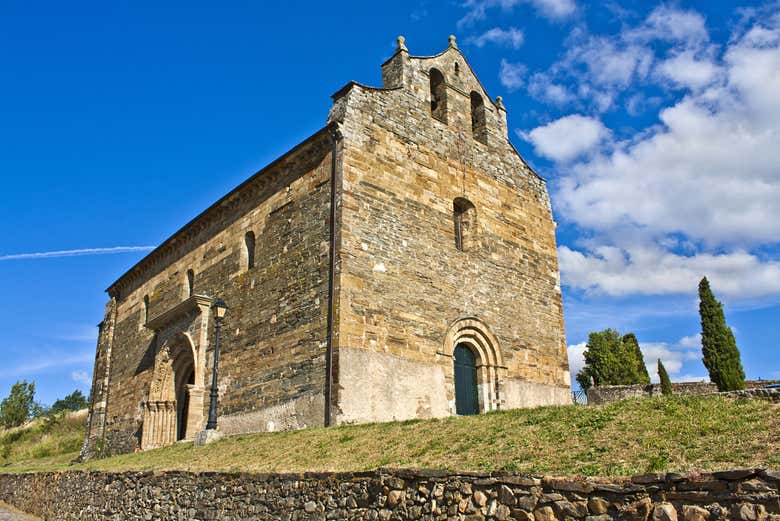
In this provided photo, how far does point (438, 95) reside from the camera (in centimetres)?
1867

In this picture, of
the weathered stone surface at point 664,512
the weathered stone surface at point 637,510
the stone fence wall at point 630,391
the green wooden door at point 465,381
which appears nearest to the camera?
the weathered stone surface at point 664,512

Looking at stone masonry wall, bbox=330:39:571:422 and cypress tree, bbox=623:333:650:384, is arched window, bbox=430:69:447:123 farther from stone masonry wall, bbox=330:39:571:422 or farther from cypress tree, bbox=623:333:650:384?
cypress tree, bbox=623:333:650:384

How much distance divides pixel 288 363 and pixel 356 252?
3128 millimetres

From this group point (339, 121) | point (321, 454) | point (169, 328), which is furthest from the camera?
point (169, 328)

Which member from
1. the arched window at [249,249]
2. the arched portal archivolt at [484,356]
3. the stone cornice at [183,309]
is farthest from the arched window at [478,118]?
the stone cornice at [183,309]

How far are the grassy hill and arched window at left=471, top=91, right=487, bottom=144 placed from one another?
11.2m

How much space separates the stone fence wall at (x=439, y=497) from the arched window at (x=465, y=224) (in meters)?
9.69

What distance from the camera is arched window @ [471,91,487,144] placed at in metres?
19.3

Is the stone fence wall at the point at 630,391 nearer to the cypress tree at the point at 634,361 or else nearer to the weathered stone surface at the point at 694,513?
the cypress tree at the point at 634,361

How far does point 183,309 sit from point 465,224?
921cm

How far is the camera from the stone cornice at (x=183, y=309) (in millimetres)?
18703

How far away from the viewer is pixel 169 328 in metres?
20.6

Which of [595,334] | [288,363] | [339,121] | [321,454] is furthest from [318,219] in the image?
[595,334]

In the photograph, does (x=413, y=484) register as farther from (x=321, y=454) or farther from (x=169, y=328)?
(x=169, y=328)
